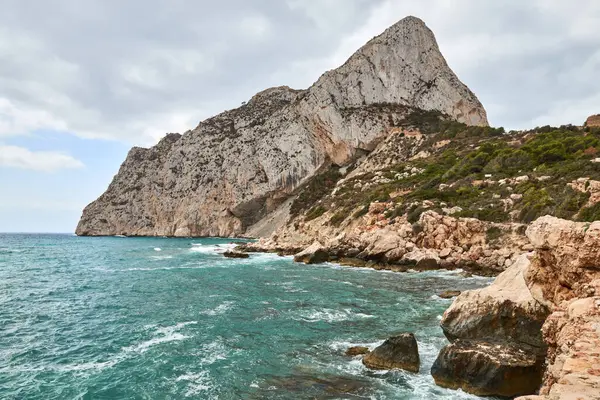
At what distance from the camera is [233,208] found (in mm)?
108312

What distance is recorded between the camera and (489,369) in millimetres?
9789

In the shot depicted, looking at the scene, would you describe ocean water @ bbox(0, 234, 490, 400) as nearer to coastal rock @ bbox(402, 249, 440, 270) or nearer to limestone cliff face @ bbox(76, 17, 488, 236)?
coastal rock @ bbox(402, 249, 440, 270)

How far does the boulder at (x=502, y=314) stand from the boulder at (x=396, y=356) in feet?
5.62

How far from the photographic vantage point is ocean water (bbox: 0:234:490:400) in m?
10.8

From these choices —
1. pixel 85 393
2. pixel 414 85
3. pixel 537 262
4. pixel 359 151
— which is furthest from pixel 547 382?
pixel 414 85

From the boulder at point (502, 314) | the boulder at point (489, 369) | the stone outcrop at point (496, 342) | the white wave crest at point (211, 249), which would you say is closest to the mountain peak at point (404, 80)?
the white wave crest at point (211, 249)

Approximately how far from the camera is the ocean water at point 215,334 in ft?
35.3

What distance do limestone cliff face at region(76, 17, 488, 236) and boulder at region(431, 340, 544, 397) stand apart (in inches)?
3330

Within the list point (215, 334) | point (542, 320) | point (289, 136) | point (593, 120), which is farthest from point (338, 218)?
point (289, 136)

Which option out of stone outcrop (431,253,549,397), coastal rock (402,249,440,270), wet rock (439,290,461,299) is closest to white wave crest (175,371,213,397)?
stone outcrop (431,253,549,397)

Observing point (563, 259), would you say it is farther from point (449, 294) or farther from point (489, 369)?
point (449, 294)

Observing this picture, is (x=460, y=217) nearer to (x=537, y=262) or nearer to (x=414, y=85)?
(x=537, y=262)

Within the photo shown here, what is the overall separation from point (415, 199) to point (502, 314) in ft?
120

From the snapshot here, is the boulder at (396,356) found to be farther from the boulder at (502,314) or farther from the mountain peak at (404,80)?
the mountain peak at (404,80)
